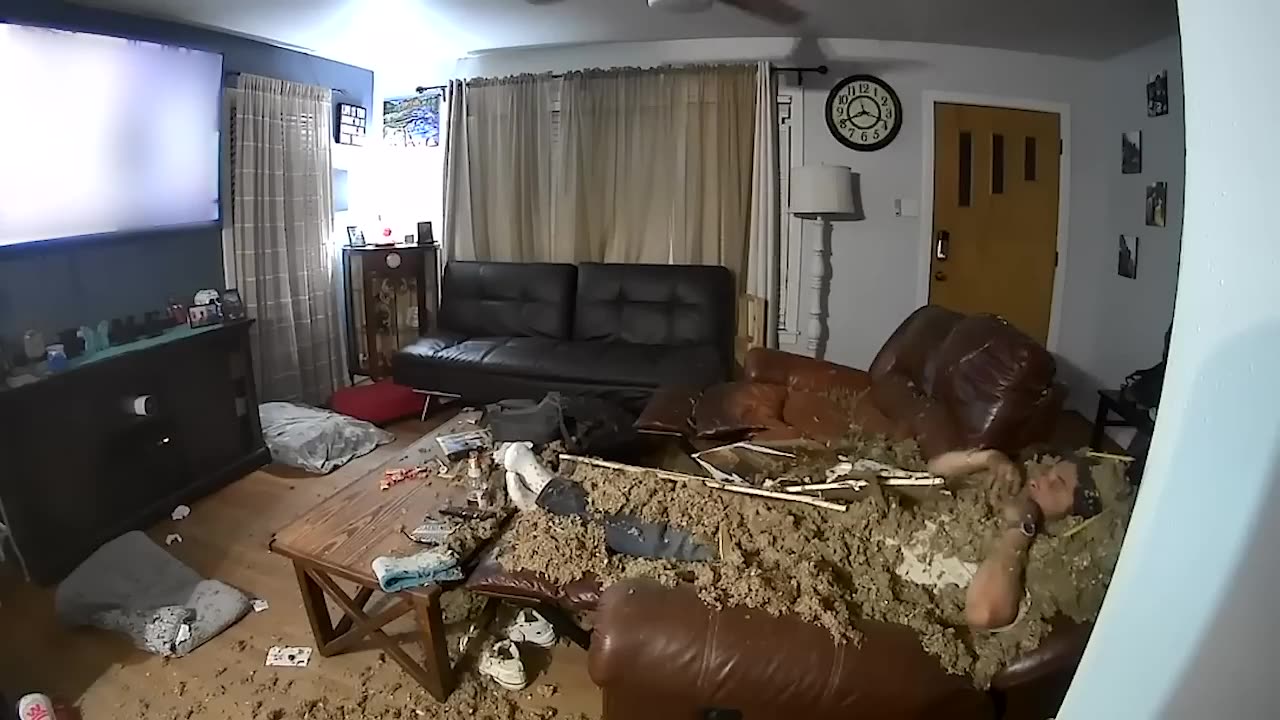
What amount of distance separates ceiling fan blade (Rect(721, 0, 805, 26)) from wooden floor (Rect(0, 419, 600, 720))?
2.45m

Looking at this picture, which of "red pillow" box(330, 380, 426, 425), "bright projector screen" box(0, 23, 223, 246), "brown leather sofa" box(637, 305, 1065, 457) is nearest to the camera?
"brown leather sofa" box(637, 305, 1065, 457)

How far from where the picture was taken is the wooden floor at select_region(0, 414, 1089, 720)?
1813 mm

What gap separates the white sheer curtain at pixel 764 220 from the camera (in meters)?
3.92

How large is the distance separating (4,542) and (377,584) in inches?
63.0

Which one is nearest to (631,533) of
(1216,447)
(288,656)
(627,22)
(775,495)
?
(775,495)

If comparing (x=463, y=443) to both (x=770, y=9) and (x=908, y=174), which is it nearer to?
(x=770, y=9)

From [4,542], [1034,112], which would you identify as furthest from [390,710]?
[1034,112]

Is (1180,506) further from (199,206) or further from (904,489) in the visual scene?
(199,206)

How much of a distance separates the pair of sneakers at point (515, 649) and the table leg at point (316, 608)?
373mm

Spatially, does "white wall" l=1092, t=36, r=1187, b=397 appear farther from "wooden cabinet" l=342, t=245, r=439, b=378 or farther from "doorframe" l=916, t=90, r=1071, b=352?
"wooden cabinet" l=342, t=245, r=439, b=378

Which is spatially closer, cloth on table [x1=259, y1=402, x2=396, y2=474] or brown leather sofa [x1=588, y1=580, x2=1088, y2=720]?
brown leather sofa [x1=588, y1=580, x2=1088, y2=720]

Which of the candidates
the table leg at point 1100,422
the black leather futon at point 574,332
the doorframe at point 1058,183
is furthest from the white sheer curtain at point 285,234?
the table leg at point 1100,422

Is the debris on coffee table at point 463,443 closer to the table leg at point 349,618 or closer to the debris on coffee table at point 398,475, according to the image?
the debris on coffee table at point 398,475

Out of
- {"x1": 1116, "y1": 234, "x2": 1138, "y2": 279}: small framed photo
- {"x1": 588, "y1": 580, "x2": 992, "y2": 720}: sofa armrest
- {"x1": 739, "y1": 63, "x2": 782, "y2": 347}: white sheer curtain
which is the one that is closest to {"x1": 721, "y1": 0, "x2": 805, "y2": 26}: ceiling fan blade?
{"x1": 739, "y1": 63, "x2": 782, "y2": 347}: white sheer curtain
